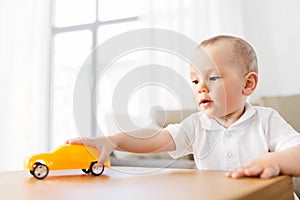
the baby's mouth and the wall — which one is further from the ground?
the wall

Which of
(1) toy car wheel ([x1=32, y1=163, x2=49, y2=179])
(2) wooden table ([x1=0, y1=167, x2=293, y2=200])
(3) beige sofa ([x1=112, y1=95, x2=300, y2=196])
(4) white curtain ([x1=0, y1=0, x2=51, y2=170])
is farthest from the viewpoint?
(4) white curtain ([x1=0, y1=0, x2=51, y2=170])

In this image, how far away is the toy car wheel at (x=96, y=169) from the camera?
657mm

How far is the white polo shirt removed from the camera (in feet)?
2.36

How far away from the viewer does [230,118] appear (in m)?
0.80

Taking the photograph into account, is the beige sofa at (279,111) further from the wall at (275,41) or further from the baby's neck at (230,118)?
the baby's neck at (230,118)

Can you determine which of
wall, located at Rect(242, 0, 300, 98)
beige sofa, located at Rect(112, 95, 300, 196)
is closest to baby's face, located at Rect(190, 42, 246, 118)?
beige sofa, located at Rect(112, 95, 300, 196)

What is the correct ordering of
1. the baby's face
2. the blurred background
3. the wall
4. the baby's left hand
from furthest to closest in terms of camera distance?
the blurred background
the wall
the baby's face
the baby's left hand

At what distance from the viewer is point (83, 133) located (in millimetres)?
686

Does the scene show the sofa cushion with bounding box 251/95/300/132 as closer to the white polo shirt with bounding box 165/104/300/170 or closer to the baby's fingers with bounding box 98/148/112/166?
the white polo shirt with bounding box 165/104/300/170

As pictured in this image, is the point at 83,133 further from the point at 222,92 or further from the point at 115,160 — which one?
the point at 115,160

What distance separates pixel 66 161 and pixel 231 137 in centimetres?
35

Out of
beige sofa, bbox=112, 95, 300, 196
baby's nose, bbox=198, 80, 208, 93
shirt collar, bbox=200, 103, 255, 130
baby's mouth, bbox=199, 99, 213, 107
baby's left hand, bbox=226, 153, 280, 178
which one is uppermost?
baby's nose, bbox=198, 80, 208, 93

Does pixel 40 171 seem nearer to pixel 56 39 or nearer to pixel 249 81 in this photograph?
pixel 249 81

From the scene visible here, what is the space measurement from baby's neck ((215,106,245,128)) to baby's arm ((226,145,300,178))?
0.78 ft
